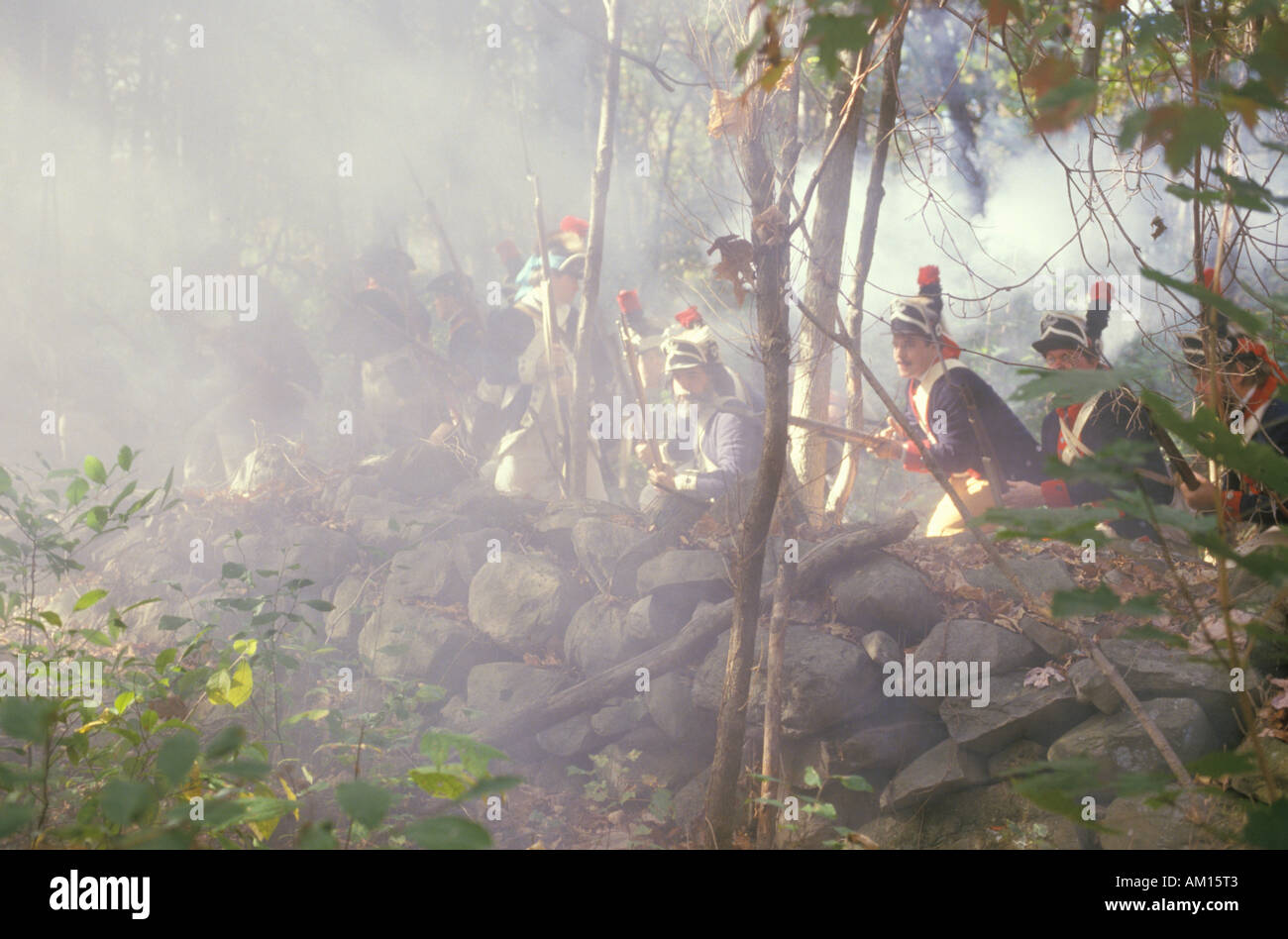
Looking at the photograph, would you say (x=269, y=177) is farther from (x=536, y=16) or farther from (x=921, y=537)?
(x=921, y=537)

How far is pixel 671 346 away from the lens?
248 inches

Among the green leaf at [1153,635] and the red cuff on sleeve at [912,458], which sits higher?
the red cuff on sleeve at [912,458]

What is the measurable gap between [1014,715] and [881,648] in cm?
75

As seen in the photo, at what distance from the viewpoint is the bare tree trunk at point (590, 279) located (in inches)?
314

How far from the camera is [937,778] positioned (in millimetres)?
4027

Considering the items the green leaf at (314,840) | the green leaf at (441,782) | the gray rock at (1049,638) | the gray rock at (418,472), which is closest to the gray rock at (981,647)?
the gray rock at (1049,638)

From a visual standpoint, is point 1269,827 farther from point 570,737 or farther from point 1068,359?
point 570,737

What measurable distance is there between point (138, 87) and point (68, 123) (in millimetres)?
1465

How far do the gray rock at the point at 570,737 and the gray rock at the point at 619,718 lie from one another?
0.08 m

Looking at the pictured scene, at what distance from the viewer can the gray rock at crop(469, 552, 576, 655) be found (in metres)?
6.21

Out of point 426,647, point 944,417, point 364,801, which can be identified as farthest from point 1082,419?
point 426,647

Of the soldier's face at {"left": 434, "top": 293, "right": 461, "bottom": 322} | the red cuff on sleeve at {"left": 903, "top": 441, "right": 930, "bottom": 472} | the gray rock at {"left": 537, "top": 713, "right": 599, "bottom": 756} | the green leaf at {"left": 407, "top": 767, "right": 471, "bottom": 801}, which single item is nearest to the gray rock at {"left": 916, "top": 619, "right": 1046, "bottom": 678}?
the red cuff on sleeve at {"left": 903, "top": 441, "right": 930, "bottom": 472}

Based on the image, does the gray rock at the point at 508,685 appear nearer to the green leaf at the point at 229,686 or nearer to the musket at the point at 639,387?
the musket at the point at 639,387
